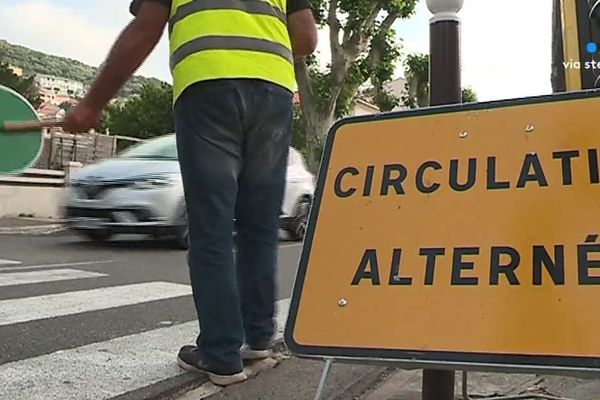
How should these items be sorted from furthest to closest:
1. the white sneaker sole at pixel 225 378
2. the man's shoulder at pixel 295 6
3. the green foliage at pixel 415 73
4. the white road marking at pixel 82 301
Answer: the green foliage at pixel 415 73 → the white road marking at pixel 82 301 → the man's shoulder at pixel 295 6 → the white sneaker sole at pixel 225 378

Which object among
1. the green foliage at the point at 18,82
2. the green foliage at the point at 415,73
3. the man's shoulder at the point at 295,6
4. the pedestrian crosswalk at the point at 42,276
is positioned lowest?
the pedestrian crosswalk at the point at 42,276

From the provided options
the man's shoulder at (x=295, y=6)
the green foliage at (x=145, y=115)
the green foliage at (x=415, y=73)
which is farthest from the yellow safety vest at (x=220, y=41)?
the green foliage at (x=145, y=115)

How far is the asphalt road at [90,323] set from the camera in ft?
9.65

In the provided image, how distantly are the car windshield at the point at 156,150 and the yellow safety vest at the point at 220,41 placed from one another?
6.43m

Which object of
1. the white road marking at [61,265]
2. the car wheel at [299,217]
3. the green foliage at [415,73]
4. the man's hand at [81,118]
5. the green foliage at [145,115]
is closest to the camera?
the man's hand at [81,118]

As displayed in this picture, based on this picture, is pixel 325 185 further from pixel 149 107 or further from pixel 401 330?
pixel 149 107

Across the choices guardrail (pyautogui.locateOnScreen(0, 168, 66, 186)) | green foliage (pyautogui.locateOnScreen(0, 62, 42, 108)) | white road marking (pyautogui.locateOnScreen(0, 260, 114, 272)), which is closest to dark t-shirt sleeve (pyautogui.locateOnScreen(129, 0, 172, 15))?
white road marking (pyautogui.locateOnScreen(0, 260, 114, 272))

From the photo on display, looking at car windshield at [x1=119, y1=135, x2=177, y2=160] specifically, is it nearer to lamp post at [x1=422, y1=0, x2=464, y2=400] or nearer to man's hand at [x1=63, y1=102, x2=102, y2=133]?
man's hand at [x1=63, y1=102, x2=102, y2=133]

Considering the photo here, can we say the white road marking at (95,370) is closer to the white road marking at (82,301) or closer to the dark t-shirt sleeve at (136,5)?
the white road marking at (82,301)

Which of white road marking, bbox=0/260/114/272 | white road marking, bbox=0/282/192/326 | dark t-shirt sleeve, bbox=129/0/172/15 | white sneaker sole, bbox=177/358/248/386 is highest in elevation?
dark t-shirt sleeve, bbox=129/0/172/15

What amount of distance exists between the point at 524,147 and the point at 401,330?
1.78 feet

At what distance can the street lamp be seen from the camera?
2.15m

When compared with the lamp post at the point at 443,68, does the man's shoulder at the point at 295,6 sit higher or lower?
higher

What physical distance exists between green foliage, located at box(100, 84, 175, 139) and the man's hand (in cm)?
4719
